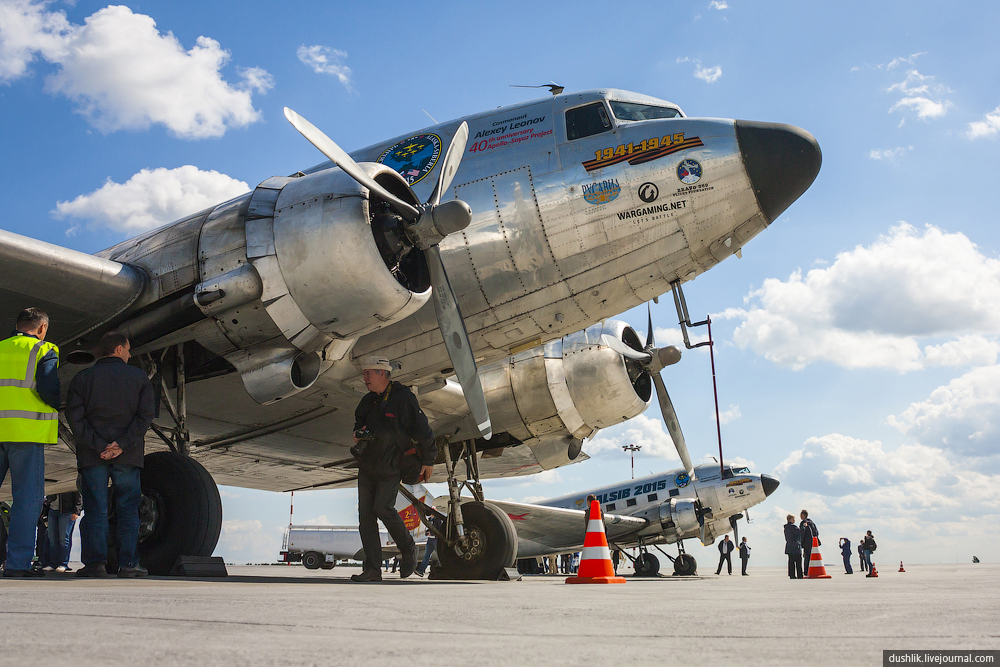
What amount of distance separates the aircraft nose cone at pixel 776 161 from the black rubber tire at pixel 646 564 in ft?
69.5

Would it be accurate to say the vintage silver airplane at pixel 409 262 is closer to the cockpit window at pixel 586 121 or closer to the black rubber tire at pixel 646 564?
the cockpit window at pixel 586 121

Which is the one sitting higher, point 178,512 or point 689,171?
point 689,171

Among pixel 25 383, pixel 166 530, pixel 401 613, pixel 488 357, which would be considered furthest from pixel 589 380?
pixel 401 613

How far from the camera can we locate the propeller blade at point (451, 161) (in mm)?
7175

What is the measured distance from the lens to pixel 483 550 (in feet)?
31.5

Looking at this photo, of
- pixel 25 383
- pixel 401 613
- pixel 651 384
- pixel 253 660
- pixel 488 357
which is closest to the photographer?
pixel 253 660

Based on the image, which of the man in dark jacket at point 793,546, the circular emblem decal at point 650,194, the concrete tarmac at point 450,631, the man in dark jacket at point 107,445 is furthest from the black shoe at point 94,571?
the man in dark jacket at point 793,546

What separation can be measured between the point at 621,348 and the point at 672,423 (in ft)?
6.94

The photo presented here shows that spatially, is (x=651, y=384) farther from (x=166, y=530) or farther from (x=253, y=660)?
(x=253, y=660)

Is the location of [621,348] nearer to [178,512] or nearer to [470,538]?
[470,538]

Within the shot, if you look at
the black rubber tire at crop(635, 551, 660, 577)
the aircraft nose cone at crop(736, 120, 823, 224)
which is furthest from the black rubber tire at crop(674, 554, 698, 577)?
the aircraft nose cone at crop(736, 120, 823, 224)

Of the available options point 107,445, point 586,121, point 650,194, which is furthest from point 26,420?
point 586,121

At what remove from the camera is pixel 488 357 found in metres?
8.76

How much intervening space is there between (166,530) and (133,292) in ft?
7.21
